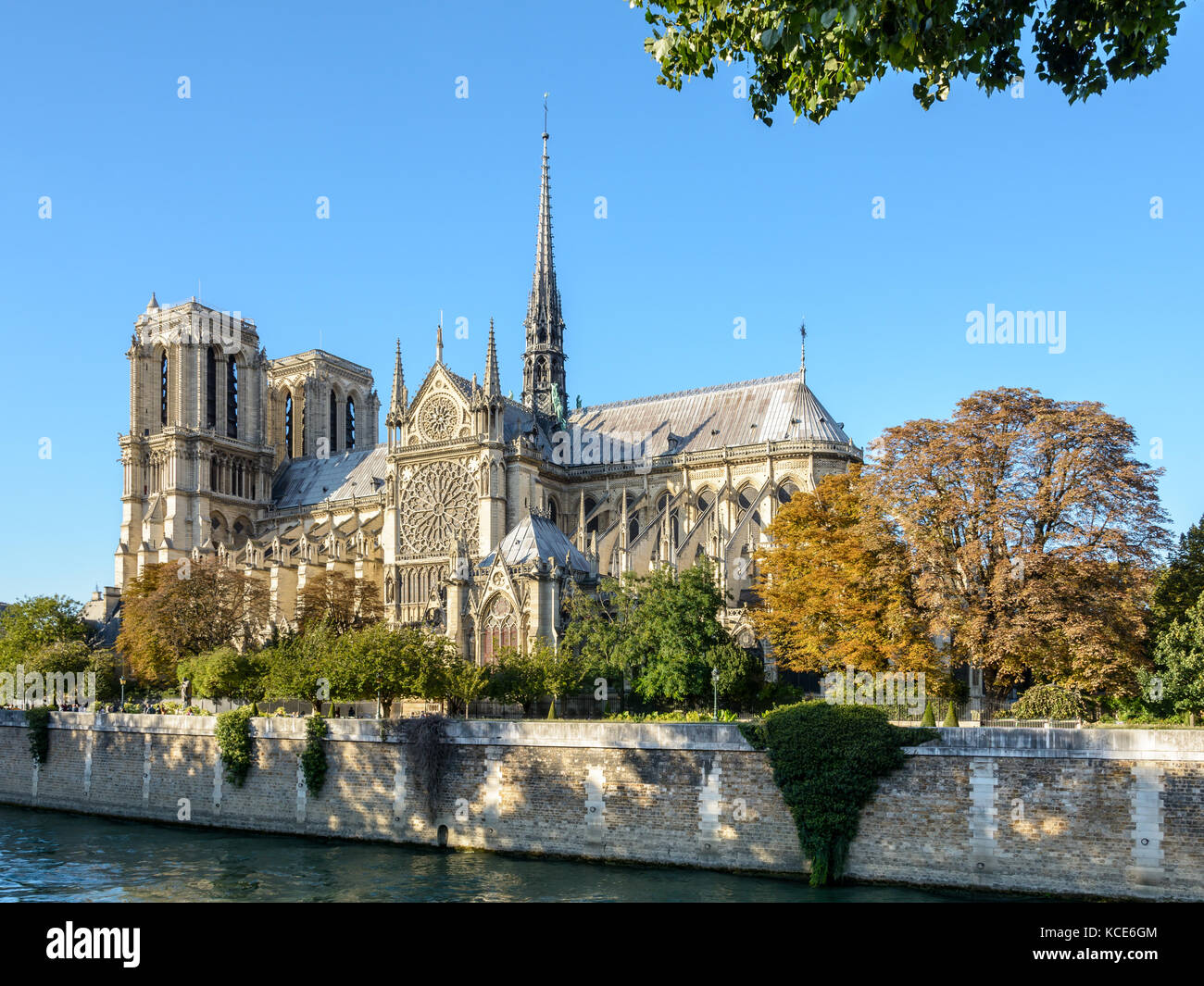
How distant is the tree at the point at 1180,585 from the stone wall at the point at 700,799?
9.85 m

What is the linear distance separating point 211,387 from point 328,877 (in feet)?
190

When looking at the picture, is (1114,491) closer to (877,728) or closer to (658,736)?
(877,728)

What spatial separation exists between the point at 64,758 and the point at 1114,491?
32925 millimetres

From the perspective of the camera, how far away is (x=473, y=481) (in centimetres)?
5969

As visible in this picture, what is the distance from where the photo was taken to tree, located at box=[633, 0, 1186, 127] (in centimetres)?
973

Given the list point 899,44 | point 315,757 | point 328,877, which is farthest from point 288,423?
point 899,44

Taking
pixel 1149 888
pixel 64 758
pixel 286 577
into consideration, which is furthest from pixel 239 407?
pixel 1149 888

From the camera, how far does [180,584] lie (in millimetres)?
53469

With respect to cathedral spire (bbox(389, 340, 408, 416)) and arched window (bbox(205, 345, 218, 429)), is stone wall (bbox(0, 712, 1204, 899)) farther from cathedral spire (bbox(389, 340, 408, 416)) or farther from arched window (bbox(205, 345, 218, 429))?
arched window (bbox(205, 345, 218, 429))

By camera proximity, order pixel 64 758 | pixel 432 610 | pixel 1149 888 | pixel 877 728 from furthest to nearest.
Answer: pixel 432 610, pixel 64 758, pixel 877 728, pixel 1149 888

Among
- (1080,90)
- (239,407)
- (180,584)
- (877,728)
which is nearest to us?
(1080,90)

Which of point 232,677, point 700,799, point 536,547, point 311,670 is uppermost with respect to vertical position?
point 536,547

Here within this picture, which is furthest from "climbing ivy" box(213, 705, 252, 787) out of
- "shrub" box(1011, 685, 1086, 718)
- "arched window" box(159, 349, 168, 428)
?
"arched window" box(159, 349, 168, 428)
